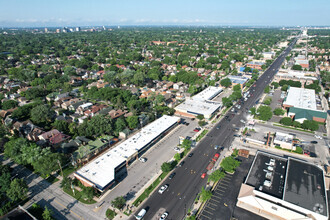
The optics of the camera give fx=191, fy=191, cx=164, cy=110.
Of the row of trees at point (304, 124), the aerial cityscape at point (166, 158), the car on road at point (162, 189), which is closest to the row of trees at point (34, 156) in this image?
the aerial cityscape at point (166, 158)

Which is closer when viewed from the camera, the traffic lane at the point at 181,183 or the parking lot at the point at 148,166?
the traffic lane at the point at 181,183

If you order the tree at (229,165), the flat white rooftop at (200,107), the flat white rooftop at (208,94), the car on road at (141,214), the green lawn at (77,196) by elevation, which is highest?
the flat white rooftop at (208,94)

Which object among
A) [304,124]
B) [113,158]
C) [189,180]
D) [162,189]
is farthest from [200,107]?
[162,189]

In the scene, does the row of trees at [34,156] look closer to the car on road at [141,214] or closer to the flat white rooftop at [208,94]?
the car on road at [141,214]

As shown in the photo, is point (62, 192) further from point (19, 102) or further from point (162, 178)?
point (19, 102)

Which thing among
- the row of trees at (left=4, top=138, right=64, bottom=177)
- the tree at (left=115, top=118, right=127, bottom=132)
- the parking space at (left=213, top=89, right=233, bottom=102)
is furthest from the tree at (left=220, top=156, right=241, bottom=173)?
the parking space at (left=213, top=89, right=233, bottom=102)

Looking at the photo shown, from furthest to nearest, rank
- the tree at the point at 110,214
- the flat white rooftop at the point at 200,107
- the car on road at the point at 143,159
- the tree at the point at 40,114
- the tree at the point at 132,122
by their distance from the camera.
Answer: the flat white rooftop at the point at 200,107
the tree at the point at 40,114
the tree at the point at 132,122
the car on road at the point at 143,159
the tree at the point at 110,214

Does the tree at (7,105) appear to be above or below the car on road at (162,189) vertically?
above
